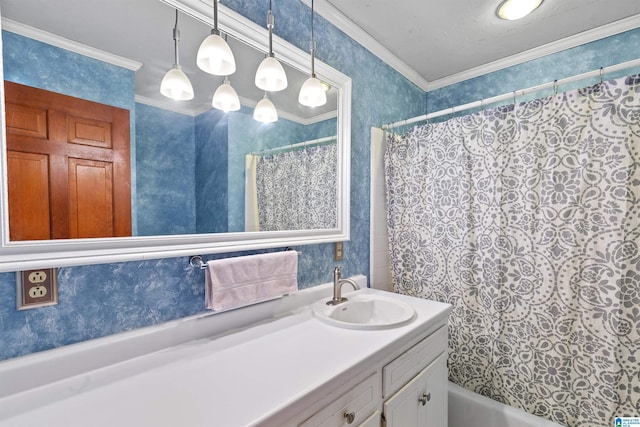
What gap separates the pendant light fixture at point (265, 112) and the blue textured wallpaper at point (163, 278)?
0.35 metres

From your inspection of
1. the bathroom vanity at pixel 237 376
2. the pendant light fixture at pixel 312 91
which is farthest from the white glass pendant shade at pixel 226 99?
the bathroom vanity at pixel 237 376

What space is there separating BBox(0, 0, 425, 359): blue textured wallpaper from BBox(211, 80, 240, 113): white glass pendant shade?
0.97ft

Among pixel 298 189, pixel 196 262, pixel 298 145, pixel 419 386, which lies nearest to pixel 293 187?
pixel 298 189

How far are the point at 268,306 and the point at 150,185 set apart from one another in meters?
0.68

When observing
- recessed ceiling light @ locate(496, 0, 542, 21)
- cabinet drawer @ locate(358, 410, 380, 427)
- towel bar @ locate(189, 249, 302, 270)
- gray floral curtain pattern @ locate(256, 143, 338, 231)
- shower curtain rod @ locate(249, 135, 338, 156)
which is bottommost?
cabinet drawer @ locate(358, 410, 380, 427)

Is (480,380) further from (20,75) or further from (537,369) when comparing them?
(20,75)

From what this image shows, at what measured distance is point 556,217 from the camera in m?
1.38

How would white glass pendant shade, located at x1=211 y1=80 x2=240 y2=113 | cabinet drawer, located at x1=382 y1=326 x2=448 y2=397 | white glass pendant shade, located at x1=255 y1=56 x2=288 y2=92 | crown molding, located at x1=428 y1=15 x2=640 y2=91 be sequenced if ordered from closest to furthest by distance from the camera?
cabinet drawer, located at x1=382 y1=326 x2=448 y2=397
white glass pendant shade, located at x1=211 y1=80 x2=240 y2=113
white glass pendant shade, located at x1=255 y1=56 x2=288 y2=92
crown molding, located at x1=428 y1=15 x2=640 y2=91

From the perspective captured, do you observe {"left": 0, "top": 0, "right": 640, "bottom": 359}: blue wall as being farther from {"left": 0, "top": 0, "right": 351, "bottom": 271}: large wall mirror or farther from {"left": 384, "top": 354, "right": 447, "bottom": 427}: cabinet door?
{"left": 384, "top": 354, "right": 447, "bottom": 427}: cabinet door

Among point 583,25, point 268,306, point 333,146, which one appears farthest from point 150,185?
point 583,25

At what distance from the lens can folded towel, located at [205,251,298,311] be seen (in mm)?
1081

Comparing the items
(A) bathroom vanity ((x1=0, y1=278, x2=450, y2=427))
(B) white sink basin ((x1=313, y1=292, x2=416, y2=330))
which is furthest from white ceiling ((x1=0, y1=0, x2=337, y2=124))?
(B) white sink basin ((x1=313, y1=292, x2=416, y2=330))

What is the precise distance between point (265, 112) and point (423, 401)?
145 cm

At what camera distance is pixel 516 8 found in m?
1.61
